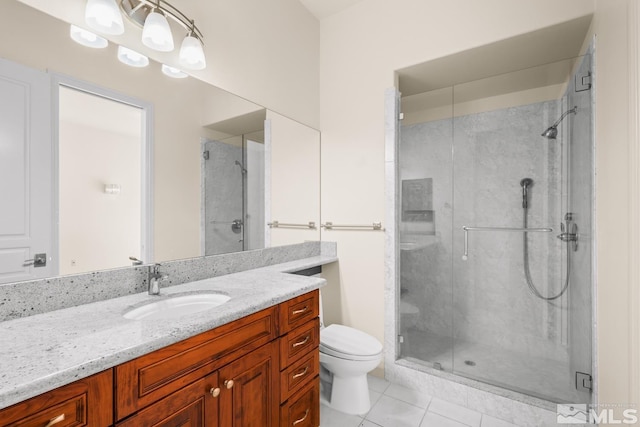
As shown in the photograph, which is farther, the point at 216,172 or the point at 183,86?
the point at 216,172

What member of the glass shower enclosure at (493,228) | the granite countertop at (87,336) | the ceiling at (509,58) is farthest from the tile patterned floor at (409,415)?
the ceiling at (509,58)

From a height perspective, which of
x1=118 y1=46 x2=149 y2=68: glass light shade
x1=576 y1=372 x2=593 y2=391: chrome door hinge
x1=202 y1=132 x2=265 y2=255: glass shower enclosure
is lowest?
x1=576 y1=372 x2=593 y2=391: chrome door hinge

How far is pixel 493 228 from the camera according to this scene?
7.84ft

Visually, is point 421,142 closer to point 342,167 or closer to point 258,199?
point 342,167

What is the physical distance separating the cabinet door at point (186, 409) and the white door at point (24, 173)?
0.68m

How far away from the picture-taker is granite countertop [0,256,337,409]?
0.65m

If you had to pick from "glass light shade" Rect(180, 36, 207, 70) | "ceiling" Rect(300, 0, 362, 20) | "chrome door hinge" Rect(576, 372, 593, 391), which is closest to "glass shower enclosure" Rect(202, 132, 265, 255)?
"glass light shade" Rect(180, 36, 207, 70)

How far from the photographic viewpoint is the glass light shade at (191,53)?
1.54 m

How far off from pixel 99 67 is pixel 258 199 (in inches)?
41.8

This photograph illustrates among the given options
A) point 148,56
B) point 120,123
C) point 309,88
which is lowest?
point 120,123

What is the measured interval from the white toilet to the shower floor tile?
1.84 ft

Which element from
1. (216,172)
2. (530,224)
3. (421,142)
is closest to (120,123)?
(216,172)

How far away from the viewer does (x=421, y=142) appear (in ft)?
7.89

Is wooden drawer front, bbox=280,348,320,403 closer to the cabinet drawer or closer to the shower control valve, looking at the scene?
the cabinet drawer
